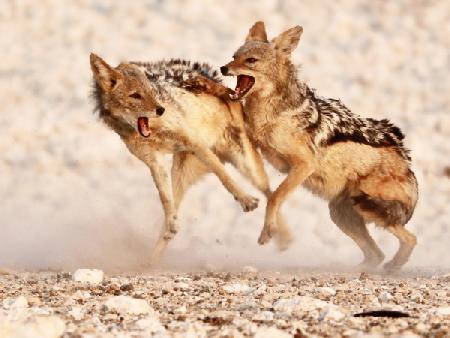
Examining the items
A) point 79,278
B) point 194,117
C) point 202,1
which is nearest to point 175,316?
point 79,278

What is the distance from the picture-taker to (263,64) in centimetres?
1000

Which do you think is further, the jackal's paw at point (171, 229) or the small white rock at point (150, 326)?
the jackal's paw at point (171, 229)

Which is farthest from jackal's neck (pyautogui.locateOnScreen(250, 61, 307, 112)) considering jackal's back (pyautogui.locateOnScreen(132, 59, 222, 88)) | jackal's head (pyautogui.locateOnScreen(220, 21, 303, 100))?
jackal's back (pyautogui.locateOnScreen(132, 59, 222, 88))

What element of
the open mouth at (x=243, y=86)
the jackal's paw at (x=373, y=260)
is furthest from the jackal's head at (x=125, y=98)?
the jackal's paw at (x=373, y=260)

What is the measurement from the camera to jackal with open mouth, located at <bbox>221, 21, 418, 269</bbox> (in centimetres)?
1002

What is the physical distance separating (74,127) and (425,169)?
5.64 meters

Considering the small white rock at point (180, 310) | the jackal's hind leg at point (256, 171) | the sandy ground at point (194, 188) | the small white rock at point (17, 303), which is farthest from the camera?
the jackal's hind leg at point (256, 171)

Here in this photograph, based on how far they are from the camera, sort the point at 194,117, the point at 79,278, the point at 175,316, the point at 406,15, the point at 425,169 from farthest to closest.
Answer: the point at 406,15 → the point at 425,169 → the point at 194,117 → the point at 79,278 → the point at 175,316

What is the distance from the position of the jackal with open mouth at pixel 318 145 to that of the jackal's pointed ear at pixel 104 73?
47.1 inches

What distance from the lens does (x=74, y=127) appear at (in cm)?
1548

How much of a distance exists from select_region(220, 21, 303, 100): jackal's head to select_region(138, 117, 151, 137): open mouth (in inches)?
37.1

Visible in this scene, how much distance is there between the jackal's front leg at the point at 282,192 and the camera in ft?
32.7

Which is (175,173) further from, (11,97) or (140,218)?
(11,97)

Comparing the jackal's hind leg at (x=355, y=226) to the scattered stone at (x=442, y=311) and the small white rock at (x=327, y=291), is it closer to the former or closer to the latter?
the small white rock at (x=327, y=291)
